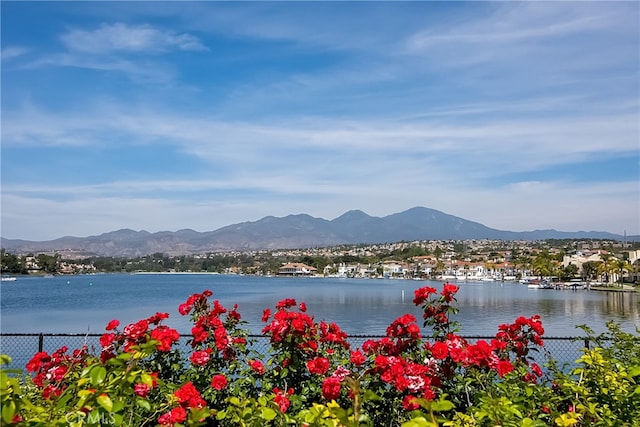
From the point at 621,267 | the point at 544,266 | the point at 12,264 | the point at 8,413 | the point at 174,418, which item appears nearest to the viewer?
the point at 8,413

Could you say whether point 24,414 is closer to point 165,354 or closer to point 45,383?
point 45,383

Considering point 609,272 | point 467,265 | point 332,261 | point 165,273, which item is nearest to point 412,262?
point 467,265

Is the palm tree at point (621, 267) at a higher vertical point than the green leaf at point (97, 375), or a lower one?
lower

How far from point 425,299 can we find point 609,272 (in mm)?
96180

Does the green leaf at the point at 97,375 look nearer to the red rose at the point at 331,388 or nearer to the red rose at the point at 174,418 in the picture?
the red rose at the point at 174,418

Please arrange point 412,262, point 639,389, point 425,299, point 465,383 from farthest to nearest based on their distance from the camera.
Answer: point 412,262, point 425,299, point 465,383, point 639,389

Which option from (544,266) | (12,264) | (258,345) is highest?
(258,345)

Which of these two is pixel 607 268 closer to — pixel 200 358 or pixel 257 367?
pixel 257 367

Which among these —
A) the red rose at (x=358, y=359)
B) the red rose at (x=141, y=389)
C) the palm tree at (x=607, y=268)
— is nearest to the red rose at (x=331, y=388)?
the red rose at (x=358, y=359)

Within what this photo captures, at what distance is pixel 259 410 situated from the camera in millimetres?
2104

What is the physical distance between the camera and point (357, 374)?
3.13 m

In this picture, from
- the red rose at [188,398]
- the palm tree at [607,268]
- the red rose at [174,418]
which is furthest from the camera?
the palm tree at [607,268]

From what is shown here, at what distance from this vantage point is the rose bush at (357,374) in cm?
244

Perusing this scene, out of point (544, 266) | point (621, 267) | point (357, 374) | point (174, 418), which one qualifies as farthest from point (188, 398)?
point (544, 266)
